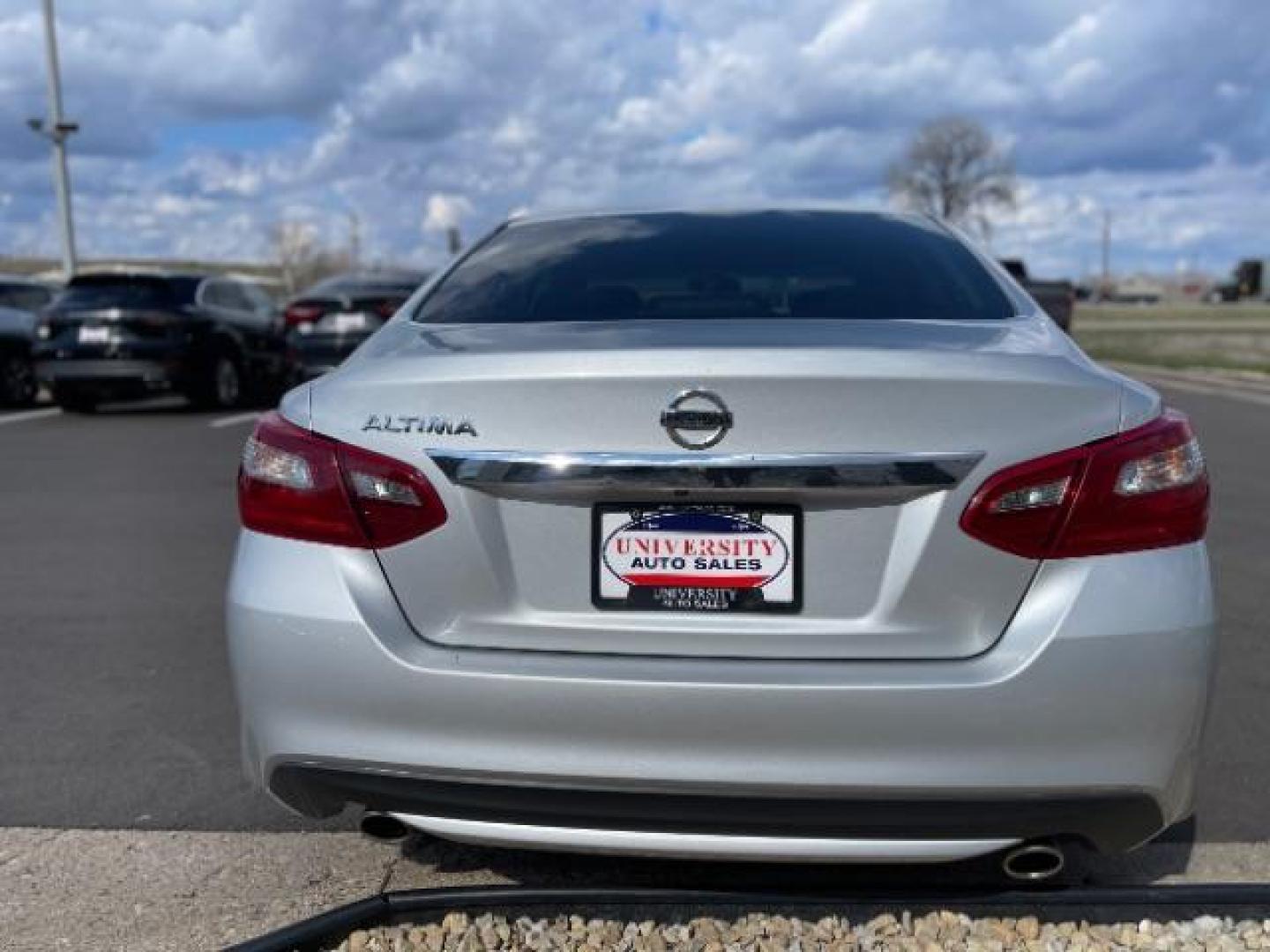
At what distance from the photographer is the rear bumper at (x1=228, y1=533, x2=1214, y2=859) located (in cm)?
217

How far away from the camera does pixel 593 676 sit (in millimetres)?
2215

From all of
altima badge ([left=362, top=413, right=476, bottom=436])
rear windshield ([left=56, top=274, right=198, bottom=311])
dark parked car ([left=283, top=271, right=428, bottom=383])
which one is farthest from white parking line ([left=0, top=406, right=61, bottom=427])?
altima badge ([left=362, top=413, right=476, bottom=436])

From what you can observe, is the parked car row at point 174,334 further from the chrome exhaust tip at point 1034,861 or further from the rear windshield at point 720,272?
the chrome exhaust tip at point 1034,861

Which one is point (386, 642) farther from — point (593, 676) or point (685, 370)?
point (685, 370)

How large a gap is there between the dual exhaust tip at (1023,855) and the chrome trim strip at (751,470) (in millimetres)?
717

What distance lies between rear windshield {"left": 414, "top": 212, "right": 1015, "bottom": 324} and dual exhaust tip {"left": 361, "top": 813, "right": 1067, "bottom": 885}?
1129 mm

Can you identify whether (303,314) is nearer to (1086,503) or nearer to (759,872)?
(759,872)

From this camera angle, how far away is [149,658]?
4.64 m

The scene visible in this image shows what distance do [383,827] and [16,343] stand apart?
47.1 ft

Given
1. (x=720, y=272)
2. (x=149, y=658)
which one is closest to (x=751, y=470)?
(x=720, y=272)

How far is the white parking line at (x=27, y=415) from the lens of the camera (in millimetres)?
13673

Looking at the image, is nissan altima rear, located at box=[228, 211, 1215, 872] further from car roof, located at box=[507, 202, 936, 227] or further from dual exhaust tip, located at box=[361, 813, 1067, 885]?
car roof, located at box=[507, 202, 936, 227]

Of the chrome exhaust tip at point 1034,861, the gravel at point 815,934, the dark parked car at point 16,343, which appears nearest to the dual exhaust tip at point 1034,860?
the chrome exhaust tip at point 1034,861

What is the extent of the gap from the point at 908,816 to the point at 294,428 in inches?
52.7
